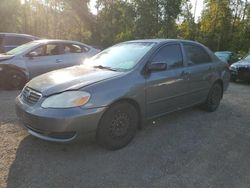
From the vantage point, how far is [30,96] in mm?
4070

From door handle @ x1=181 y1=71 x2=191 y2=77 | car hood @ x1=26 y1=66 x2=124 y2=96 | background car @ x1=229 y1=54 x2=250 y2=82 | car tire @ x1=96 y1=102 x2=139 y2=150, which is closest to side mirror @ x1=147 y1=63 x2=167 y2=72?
car hood @ x1=26 y1=66 x2=124 y2=96

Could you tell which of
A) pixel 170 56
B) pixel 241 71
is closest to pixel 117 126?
pixel 170 56

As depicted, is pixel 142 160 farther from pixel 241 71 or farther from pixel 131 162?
pixel 241 71

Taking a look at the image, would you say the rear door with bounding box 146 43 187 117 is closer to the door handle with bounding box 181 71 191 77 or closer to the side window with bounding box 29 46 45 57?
the door handle with bounding box 181 71 191 77

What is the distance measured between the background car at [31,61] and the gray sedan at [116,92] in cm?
338

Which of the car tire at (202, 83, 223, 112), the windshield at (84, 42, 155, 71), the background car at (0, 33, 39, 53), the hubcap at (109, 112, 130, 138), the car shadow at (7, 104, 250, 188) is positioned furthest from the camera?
the background car at (0, 33, 39, 53)

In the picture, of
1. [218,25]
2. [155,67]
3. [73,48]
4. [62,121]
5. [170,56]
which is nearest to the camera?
[62,121]

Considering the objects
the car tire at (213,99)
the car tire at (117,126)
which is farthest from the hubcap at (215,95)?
the car tire at (117,126)

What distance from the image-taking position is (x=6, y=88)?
813 centimetres

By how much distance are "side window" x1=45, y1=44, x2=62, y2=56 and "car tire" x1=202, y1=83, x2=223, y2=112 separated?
4.62 m

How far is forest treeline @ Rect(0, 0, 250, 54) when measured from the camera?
23891 mm

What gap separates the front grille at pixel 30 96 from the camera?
3.92 metres

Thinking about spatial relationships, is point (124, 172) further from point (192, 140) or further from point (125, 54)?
point (125, 54)

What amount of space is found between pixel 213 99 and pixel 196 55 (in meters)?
1.14
